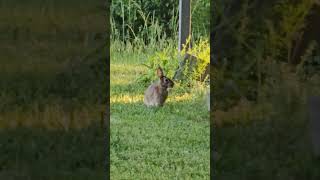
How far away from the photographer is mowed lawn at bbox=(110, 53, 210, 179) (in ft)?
9.21

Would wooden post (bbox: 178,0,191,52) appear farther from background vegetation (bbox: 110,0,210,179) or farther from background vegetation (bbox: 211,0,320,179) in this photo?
background vegetation (bbox: 211,0,320,179)

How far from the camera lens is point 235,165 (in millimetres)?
2709

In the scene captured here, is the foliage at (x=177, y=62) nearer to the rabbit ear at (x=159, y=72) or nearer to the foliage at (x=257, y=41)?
the rabbit ear at (x=159, y=72)

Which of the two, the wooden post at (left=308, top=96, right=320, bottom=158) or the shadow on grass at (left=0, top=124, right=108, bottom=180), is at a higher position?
the wooden post at (left=308, top=96, right=320, bottom=158)

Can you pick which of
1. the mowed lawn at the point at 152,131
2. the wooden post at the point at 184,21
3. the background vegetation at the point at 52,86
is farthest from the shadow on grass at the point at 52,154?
the wooden post at the point at 184,21

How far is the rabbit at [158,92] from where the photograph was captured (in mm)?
3508

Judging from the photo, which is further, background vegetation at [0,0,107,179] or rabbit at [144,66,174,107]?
rabbit at [144,66,174,107]

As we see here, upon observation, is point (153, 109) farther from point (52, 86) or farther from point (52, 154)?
point (52, 154)

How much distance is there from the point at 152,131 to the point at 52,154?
672 millimetres

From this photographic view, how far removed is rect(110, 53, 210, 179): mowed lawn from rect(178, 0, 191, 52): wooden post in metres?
0.27

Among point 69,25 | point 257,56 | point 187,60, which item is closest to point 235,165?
point 257,56

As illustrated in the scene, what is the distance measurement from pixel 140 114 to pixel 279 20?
2.94 ft

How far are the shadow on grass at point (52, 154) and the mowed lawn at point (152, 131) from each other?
0.14 meters

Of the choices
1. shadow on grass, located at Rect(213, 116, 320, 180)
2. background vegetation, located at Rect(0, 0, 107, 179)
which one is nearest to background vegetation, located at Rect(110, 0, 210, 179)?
shadow on grass, located at Rect(213, 116, 320, 180)
